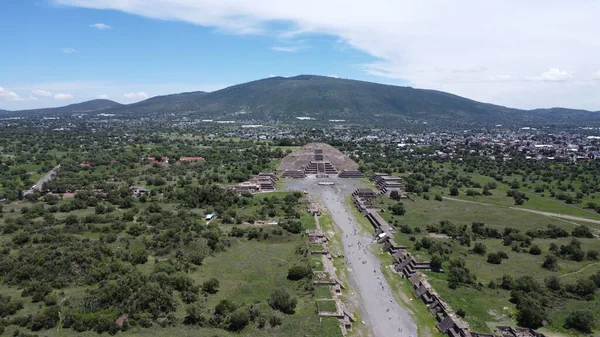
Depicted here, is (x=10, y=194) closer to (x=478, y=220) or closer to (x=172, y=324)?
(x=172, y=324)

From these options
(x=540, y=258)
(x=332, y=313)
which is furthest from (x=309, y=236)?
(x=540, y=258)

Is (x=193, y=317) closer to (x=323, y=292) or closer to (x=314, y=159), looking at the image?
(x=323, y=292)

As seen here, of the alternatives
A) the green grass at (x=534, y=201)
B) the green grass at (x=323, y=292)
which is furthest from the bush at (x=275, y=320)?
the green grass at (x=534, y=201)

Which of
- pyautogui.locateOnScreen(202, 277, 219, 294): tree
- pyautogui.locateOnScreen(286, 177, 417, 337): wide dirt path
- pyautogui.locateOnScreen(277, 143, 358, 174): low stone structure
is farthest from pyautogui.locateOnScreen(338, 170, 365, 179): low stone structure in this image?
pyautogui.locateOnScreen(202, 277, 219, 294): tree

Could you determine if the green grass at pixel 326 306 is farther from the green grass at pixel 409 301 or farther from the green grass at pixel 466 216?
the green grass at pixel 466 216

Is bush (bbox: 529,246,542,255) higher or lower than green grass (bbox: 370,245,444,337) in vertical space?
higher

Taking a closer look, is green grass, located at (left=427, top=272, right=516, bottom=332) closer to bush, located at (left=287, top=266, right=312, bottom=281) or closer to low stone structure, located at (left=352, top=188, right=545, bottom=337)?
low stone structure, located at (left=352, top=188, right=545, bottom=337)

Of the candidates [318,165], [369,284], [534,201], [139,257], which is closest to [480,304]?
[369,284]
